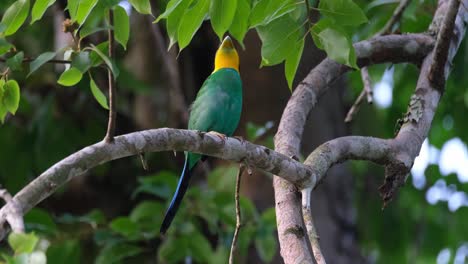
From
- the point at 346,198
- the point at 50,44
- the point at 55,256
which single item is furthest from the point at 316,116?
the point at 50,44

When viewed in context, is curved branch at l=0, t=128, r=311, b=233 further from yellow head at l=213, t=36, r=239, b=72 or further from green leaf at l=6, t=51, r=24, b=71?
yellow head at l=213, t=36, r=239, b=72

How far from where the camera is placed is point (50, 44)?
601cm

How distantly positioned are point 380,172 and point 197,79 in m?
1.42

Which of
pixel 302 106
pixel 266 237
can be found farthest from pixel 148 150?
pixel 266 237

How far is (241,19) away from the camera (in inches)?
106

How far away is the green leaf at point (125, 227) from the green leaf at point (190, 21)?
6.12ft

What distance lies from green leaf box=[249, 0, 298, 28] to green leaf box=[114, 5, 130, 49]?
0.40 m

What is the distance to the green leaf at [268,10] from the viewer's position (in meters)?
2.41

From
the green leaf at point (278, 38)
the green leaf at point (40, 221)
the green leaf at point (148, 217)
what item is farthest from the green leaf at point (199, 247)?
the green leaf at point (278, 38)

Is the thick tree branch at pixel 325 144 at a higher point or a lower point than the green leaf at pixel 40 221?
higher

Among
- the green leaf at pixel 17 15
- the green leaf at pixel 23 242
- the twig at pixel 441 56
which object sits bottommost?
the green leaf at pixel 23 242

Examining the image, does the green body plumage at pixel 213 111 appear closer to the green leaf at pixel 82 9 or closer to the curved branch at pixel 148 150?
the curved branch at pixel 148 150

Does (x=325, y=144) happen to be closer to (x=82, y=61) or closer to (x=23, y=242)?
(x=82, y=61)

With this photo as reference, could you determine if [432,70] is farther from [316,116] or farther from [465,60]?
[316,116]
